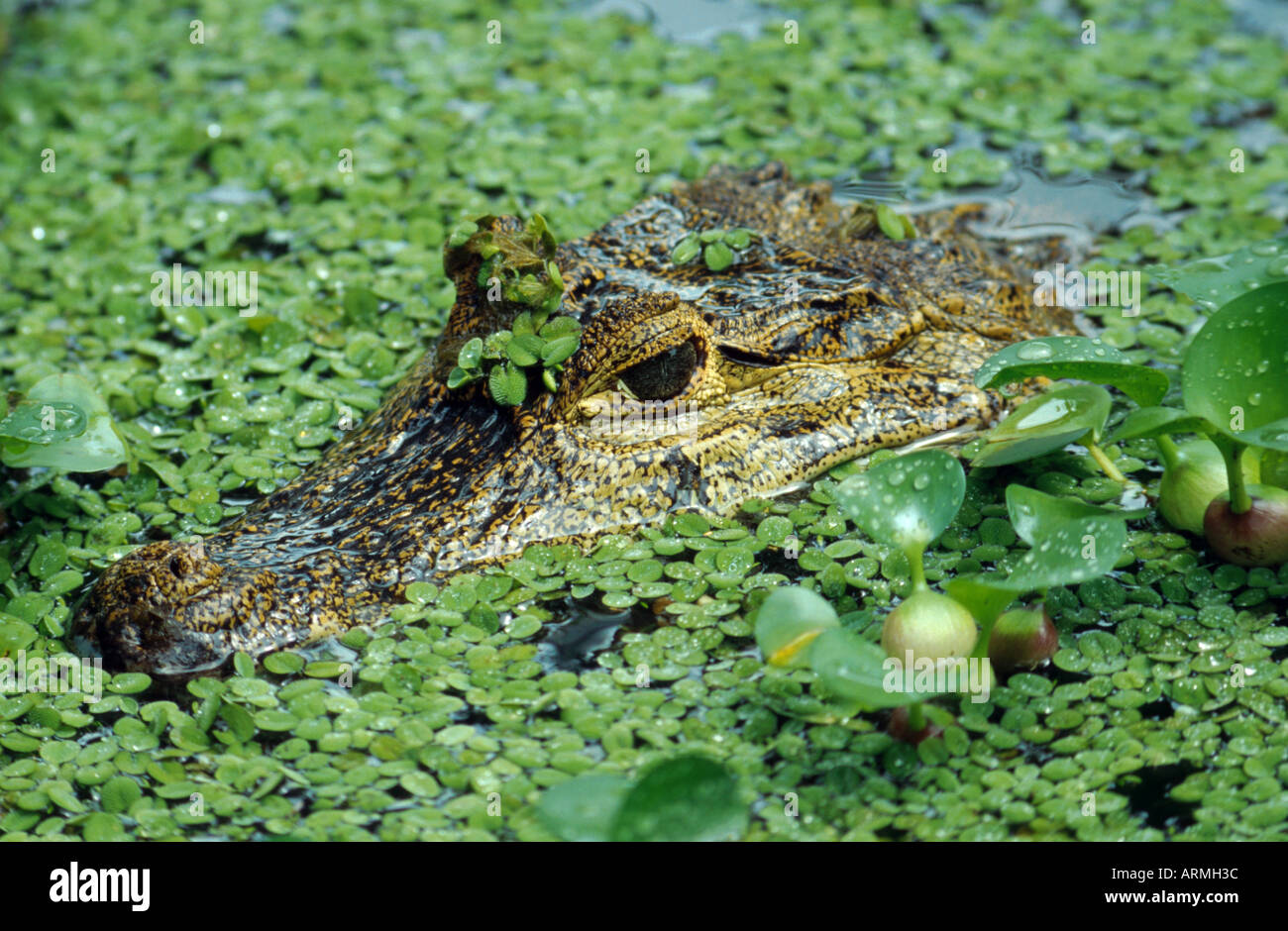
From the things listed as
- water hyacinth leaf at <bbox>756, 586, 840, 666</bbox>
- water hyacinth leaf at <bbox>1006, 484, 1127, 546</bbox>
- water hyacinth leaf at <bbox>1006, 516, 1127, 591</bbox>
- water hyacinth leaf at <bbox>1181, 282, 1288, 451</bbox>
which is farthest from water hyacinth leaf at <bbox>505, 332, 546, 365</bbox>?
water hyacinth leaf at <bbox>1181, 282, 1288, 451</bbox>

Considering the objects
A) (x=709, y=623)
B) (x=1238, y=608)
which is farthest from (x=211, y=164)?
(x=1238, y=608)

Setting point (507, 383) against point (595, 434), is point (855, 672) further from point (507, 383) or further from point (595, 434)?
point (507, 383)

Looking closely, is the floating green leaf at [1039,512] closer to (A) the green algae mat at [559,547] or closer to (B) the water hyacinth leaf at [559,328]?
(A) the green algae mat at [559,547]

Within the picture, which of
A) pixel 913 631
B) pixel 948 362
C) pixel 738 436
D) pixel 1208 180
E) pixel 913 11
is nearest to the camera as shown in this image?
pixel 913 631

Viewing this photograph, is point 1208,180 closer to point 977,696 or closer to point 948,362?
point 948,362

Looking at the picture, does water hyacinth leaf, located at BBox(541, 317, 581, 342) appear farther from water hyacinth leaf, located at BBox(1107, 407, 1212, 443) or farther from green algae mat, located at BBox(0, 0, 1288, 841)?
water hyacinth leaf, located at BBox(1107, 407, 1212, 443)

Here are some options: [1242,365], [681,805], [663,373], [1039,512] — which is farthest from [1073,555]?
[663,373]
